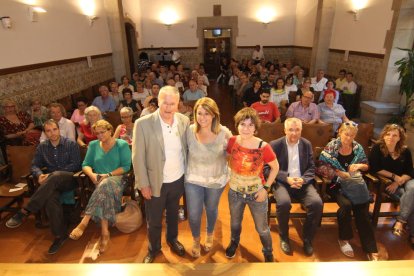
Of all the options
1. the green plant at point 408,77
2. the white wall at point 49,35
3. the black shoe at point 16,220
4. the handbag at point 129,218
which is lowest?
the black shoe at point 16,220

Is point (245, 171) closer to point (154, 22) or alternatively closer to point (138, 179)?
point (138, 179)

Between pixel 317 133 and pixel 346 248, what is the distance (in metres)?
1.41

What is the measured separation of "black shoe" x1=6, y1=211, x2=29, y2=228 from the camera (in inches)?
120

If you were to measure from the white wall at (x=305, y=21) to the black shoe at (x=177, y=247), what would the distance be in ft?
29.3

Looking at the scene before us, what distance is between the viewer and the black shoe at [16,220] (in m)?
3.05

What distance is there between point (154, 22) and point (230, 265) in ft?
38.3

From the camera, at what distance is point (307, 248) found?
261 centimetres

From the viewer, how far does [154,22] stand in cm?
1183

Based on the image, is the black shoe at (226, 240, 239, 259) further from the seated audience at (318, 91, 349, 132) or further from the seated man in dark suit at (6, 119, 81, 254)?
the seated audience at (318, 91, 349, 132)

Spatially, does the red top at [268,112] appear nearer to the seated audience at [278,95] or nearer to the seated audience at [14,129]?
the seated audience at [278,95]

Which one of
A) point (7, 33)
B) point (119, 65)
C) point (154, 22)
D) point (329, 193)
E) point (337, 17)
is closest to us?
point (329, 193)

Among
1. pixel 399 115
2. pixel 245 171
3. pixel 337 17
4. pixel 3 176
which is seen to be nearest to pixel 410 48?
pixel 399 115

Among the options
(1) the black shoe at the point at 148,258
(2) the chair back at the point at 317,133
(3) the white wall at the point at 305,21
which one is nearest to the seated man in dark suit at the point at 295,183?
(2) the chair back at the point at 317,133

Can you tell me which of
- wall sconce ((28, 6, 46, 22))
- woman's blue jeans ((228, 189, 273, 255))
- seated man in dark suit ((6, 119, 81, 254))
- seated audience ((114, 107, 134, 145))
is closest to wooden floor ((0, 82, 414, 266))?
seated man in dark suit ((6, 119, 81, 254))
